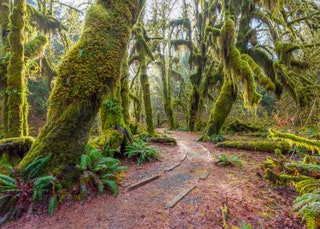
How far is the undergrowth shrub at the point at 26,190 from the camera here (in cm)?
338

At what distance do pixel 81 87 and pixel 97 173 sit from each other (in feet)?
6.50

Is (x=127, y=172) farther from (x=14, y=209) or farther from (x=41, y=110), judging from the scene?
(x=41, y=110)

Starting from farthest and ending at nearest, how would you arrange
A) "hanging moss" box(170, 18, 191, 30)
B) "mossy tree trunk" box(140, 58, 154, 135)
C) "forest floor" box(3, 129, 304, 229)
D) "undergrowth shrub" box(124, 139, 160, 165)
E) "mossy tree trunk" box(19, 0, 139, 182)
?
1. "hanging moss" box(170, 18, 191, 30)
2. "mossy tree trunk" box(140, 58, 154, 135)
3. "undergrowth shrub" box(124, 139, 160, 165)
4. "mossy tree trunk" box(19, 0, 139, 182)
5. "forest floor" box(3, 129, 304, 229)

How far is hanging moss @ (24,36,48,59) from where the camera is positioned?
25.7 ft

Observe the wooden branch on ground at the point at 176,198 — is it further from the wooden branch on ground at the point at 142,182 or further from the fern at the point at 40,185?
the fern at the point at 40,185

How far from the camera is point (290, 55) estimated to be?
384 inches

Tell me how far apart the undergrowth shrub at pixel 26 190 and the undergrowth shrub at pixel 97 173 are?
49cm

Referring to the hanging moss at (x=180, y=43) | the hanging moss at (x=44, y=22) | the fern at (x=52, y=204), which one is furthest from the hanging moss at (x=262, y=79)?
the hanging moss at (x=44, y=22)

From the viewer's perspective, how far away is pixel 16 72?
6.07m

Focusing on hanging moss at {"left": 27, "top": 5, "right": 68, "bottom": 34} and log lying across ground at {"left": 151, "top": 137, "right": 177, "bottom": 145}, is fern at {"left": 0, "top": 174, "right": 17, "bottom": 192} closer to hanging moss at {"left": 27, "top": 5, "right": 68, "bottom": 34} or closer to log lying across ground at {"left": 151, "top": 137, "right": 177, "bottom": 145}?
log lying across ground at {"left": 151, "top": 137, "right": 177, "bottom": 145}

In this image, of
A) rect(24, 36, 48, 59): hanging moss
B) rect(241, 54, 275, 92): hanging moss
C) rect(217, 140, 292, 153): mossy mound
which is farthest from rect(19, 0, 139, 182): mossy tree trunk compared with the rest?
rect(241, 54, 275, 92): hanging moss

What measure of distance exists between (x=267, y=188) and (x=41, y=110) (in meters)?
21.1

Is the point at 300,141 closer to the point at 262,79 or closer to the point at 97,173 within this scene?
the point at 97,173

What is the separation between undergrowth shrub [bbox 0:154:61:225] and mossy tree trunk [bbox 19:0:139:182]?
0.20 m
